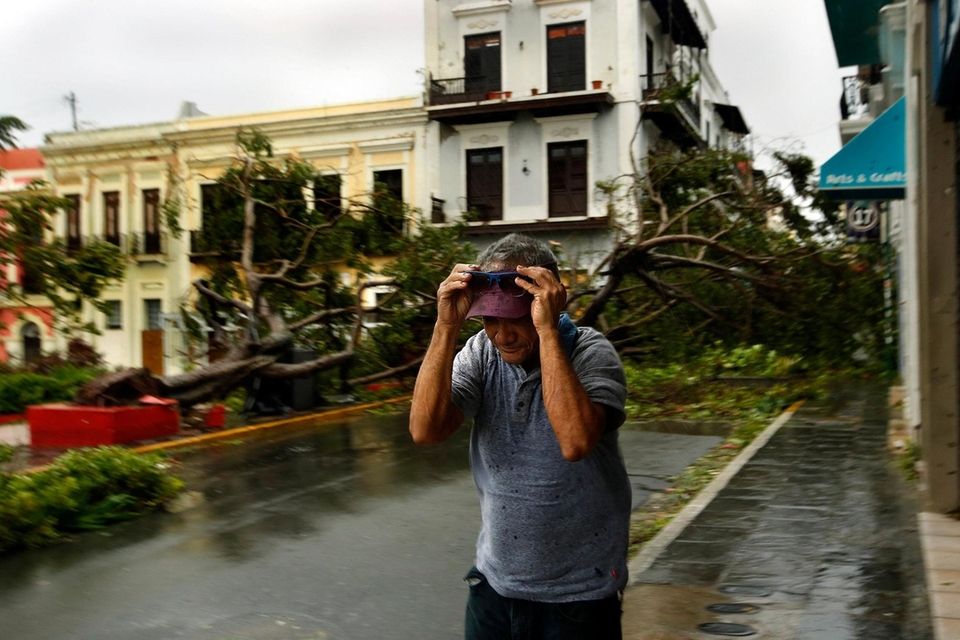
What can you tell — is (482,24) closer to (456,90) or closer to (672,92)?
(456,90)

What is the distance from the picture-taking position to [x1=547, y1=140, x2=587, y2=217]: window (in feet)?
90.2

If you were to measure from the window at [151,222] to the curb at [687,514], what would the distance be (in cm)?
2483

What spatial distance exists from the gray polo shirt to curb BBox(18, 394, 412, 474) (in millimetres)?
7846

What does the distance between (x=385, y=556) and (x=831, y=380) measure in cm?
1556

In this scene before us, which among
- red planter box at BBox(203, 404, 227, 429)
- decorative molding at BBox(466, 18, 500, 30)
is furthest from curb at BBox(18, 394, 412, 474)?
decorative molding at BBox(466, 18, 500, 30)

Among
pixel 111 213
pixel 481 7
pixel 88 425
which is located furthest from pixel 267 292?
pixel 111 213

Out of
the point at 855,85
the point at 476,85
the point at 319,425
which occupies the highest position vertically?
the point at 476,85

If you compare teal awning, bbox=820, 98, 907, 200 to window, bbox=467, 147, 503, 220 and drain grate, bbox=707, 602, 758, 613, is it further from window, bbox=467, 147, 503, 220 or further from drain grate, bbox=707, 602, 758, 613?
window, bbox=467, 147, 503, 220

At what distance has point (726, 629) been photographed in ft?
15.4

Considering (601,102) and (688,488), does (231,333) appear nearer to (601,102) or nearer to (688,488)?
(688,488)

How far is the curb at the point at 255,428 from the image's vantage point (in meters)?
11.5

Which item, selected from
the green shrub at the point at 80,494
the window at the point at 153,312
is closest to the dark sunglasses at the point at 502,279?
the green shrub at the point at 80,494

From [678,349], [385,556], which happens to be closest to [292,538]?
[385,556]

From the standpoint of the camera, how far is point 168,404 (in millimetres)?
12406
